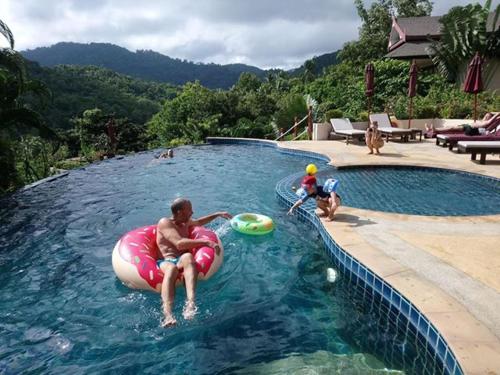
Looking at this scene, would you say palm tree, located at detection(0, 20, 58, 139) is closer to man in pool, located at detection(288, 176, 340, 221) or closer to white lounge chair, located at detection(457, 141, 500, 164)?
man in pool, located at detection(288, 176, 340, 221)

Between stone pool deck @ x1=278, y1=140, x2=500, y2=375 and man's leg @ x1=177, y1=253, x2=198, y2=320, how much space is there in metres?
1.97

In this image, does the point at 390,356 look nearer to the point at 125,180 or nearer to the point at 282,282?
the point at 282,282

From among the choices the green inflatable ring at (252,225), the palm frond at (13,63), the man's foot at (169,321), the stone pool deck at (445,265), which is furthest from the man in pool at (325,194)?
the palm frond at (13,63)

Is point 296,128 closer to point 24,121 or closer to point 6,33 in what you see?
point 24,121

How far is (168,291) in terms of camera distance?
13.5 feet

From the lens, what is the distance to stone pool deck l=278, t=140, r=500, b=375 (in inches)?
125

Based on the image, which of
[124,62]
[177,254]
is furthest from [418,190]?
[124,62]

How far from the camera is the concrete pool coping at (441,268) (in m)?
3.16

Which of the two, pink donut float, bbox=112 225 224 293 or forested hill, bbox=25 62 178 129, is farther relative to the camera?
forested hill, bbox=25 62 178 129

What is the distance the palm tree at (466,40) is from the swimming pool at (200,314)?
2244cm

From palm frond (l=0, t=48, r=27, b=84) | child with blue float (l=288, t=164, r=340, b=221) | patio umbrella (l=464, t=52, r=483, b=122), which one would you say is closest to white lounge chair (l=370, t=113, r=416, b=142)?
patio umbrella (l=464, t=52, r=483, b=122)

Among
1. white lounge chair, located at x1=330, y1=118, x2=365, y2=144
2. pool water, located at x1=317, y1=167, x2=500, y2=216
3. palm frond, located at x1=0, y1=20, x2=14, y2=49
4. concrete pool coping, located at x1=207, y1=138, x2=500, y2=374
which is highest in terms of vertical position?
palm frond, located at x1=0, y1=20, x2=14, y2=49

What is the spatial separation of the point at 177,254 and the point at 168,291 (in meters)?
0.70

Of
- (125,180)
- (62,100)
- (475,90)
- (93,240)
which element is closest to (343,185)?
(93,240)
